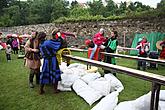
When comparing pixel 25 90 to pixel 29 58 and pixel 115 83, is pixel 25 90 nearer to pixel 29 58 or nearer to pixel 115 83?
pixel 29 58

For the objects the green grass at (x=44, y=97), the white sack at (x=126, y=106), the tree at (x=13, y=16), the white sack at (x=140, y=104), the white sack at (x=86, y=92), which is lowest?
the green grass at (x=44, y=97)

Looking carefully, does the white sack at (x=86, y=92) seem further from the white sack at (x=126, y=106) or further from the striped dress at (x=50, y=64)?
the white sack at (x=126, y=106)

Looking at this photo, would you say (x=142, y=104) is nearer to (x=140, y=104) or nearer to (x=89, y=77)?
(x=140, y=104)

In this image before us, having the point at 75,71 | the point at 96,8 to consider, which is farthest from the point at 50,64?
the point at 96,8

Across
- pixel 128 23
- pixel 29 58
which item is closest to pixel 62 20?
pixel 128 23

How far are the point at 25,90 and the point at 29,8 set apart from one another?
37.5 m

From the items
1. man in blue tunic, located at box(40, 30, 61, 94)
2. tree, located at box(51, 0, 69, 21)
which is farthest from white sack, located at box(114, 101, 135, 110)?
tree, located at box(51, 0, 69, 21)

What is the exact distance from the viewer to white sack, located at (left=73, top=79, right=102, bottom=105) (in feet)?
17.2

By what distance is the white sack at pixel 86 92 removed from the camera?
5238 mm

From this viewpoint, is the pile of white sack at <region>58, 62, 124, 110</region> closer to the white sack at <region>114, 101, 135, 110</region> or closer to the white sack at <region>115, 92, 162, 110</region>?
the white sack at <region>114, 101, 135, 110</region>

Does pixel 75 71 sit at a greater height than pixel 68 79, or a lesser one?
greater

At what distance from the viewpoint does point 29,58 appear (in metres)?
6.39

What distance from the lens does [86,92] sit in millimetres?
5562

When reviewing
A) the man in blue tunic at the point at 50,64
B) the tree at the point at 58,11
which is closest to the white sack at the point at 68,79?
the man in blue tunic at the point at 50,64
